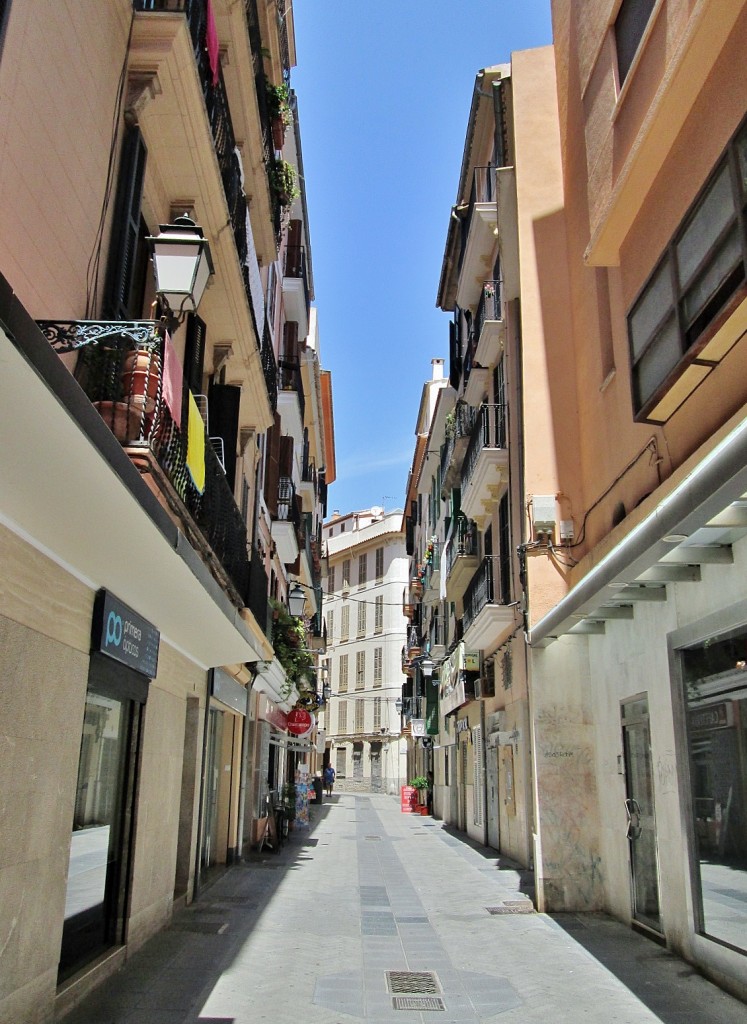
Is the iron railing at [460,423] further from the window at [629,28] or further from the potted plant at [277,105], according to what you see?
the window at [629,28]

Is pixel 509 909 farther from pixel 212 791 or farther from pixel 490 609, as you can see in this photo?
pixel 490 609

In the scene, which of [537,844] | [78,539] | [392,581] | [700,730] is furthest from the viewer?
[392,581]

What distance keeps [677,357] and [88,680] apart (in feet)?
18.5

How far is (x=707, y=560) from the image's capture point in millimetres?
6934

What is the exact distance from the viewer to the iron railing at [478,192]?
1900 centimetres

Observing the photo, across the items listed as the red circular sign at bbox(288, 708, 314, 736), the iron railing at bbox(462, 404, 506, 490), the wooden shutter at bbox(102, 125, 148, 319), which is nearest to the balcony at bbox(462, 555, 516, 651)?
the iron railing at bbox(462, 404, 506, 490)

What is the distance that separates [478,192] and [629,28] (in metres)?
11.2

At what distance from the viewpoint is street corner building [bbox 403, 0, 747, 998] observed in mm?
6816

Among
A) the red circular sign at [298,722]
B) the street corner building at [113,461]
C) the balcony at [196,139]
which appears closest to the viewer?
the street corner building at [113,461]

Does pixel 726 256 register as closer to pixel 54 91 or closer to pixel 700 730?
pixel 700 730

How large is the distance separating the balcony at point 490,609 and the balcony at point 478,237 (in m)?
6.79

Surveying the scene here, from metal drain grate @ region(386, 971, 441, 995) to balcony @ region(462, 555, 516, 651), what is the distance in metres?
8.77

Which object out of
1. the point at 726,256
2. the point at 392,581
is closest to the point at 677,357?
the point at 726,256

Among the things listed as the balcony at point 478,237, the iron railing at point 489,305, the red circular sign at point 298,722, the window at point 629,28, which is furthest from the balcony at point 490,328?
the red circular sign at point 298,722
